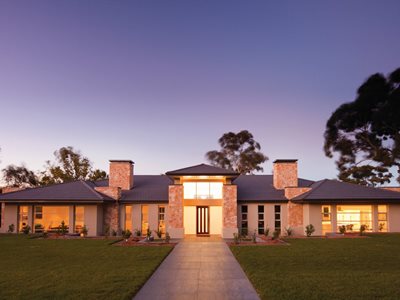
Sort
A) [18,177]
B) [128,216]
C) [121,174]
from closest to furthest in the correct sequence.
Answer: [128,216]
[121,174]
[18,177]

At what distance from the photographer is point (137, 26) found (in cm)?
2350

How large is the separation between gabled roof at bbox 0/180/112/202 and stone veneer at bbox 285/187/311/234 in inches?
545

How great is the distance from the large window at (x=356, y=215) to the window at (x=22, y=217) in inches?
956

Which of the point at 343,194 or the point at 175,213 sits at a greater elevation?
the point at 343,194

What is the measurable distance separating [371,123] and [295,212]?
9.97 metres

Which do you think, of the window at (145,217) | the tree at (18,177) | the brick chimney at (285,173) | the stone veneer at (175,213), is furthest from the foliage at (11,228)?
the tree at (18,177)

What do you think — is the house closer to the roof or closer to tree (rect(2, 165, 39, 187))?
the roof

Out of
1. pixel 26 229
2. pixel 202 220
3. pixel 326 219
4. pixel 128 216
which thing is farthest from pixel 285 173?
pixel 26 229

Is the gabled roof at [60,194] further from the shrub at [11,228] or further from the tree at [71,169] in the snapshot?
the tree at [71,169]

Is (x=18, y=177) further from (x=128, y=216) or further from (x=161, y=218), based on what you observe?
(x=161, y=218)

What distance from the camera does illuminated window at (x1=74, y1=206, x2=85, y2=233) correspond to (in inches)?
1149

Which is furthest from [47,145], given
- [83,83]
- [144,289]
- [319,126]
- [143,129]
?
[144,289]

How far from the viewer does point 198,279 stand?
11.9m

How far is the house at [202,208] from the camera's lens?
2864 cm
